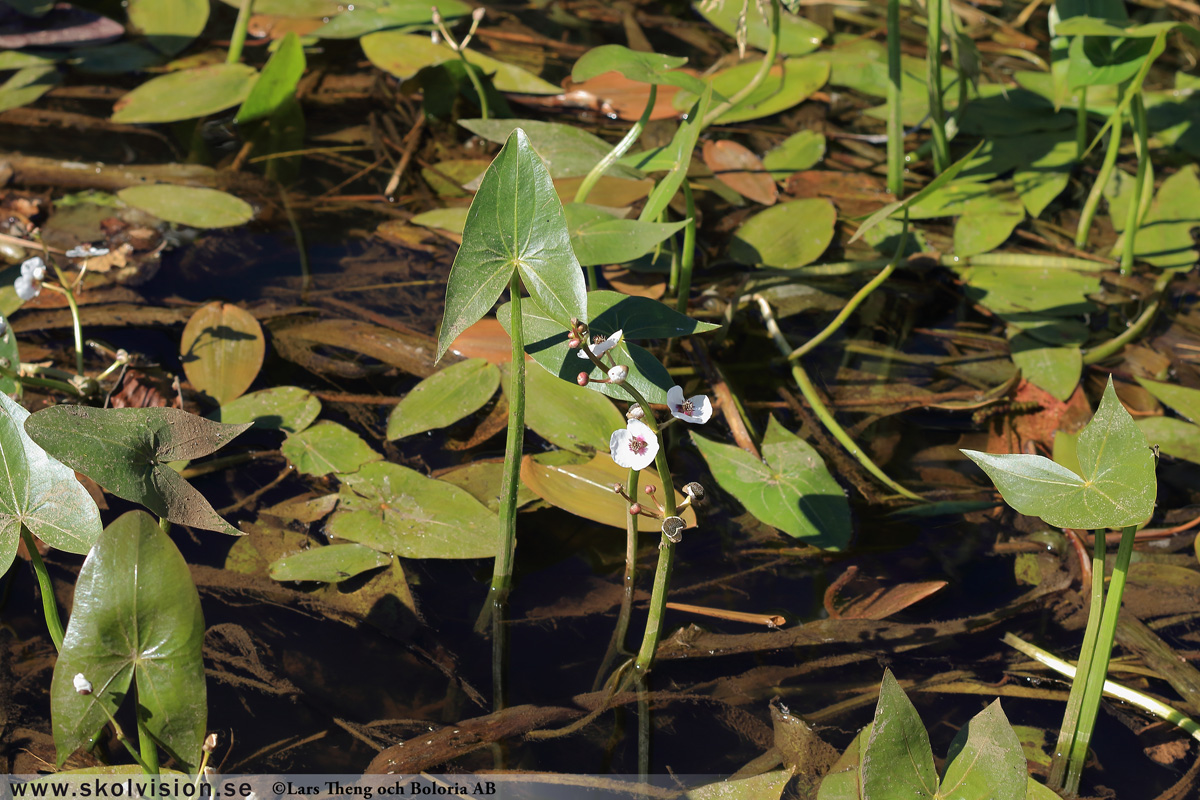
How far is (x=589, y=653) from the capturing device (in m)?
1.32

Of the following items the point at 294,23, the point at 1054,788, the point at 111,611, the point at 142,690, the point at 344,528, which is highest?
the point at 294,23

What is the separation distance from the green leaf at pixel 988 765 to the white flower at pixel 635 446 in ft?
1.71

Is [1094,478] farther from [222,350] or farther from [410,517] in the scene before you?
[222,350]

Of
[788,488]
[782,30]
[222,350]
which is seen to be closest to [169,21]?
[222,350]

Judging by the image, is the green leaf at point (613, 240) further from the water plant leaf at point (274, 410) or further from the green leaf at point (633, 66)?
the water plant leaf at point (274, 410)

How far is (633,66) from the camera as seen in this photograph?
1.64m

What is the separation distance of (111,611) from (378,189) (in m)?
1.59

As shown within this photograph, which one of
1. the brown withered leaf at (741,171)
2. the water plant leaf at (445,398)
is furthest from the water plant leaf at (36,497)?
the brown withered leaf at (741,171)

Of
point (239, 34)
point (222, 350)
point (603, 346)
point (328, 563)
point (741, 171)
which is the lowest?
point (328, 563)

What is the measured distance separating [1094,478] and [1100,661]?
0.27 meters

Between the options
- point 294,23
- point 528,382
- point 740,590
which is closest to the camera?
point 740,590

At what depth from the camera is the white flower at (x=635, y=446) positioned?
3.30 feet

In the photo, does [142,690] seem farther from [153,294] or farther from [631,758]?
[153,294]

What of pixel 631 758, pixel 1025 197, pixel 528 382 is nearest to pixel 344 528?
pixel 528 382
